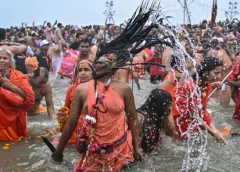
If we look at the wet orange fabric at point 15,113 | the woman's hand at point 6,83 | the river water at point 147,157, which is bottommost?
the river water at point 147,157

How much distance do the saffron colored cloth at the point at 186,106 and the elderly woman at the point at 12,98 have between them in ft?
6.42

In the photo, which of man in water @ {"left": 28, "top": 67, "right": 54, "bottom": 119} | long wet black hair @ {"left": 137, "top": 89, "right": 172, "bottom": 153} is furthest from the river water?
man in water @ {"left": 28, "top": 67, "right": 54, "bottom": 119}

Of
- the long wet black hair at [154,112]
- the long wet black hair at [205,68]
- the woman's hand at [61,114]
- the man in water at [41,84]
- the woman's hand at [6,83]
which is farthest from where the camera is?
the man in water at [41,84]

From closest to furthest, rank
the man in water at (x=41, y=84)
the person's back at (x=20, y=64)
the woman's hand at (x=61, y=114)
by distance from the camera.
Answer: the woman's hand at (x=61, y=114) < the man in water at (x=41, y=84) < the person's back at (x=20, y=64)

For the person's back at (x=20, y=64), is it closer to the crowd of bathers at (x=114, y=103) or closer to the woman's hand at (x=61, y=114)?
the crowd of bathers at (x=114, y=103)

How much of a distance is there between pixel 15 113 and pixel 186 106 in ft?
7.66

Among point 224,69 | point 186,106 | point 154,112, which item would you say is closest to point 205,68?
point 186,106

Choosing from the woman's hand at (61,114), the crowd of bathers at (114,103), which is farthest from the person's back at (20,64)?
the woman's hand at (61,114)

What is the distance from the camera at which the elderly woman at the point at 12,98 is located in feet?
18.0

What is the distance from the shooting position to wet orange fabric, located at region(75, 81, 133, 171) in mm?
3512

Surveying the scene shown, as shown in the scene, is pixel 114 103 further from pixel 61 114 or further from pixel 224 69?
pixel 224 69

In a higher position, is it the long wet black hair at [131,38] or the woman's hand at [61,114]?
the long wet black hair at [131,38]

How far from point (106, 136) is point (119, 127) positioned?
14 centimetres

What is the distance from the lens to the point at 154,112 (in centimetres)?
462
